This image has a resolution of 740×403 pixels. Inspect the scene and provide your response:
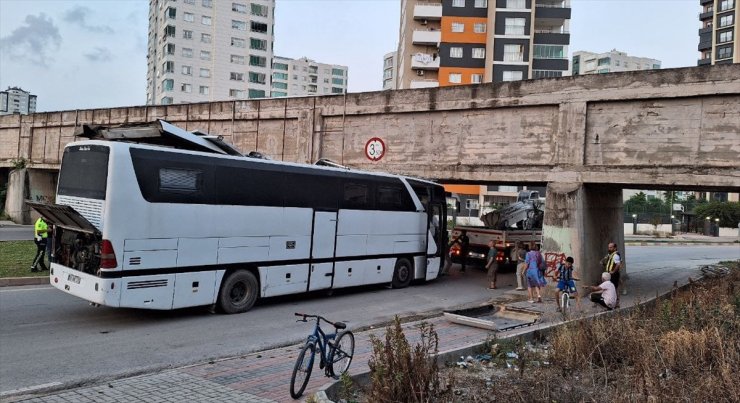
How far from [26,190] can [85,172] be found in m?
27.9

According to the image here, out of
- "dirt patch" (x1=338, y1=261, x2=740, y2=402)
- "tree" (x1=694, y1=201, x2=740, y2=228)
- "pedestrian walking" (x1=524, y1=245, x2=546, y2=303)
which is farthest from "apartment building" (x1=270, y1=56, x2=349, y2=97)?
"dirt patch" (x1=338, y1=261, x2=740, y2=402)

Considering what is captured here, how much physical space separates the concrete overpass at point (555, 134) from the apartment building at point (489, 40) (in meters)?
41.3

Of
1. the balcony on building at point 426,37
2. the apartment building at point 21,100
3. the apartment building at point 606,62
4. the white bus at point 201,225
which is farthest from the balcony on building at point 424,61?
the apartment building at point 21,100

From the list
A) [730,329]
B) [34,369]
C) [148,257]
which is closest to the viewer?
[34,369]

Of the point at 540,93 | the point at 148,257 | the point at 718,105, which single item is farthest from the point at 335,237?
the point at 718,105

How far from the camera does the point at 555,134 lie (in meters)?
16.6

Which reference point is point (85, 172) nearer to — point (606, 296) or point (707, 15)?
point (606, 296)

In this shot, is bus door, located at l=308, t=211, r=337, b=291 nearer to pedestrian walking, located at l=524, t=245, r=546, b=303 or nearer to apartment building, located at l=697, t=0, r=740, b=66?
pedestrian walking, located at l=524, t=245, r=546, b=303

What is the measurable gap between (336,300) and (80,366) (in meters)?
7.49

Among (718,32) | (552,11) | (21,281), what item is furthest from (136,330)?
(718,32)

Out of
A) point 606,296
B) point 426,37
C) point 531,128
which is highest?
point 426,37

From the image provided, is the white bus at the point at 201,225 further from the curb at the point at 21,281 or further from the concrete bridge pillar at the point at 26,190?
the concrete bridge pillar at the point at 26,190

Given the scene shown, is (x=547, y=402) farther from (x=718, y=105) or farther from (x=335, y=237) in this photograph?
(x=718, y=105)

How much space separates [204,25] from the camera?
72812 mm
